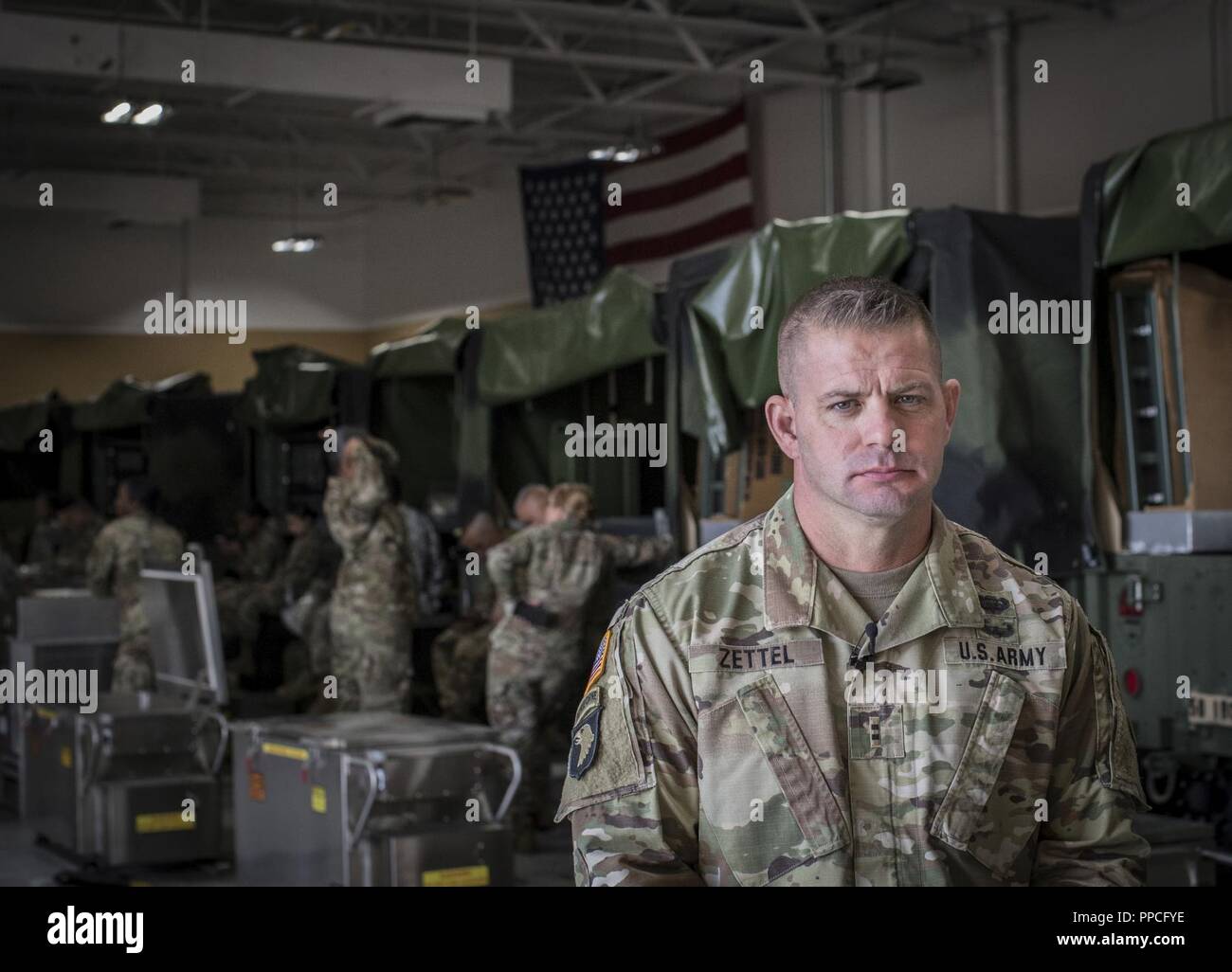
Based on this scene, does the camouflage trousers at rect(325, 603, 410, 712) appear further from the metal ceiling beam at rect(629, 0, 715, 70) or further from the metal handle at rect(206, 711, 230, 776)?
the metal ceiling beam at rect(629, 0, 715, 70)

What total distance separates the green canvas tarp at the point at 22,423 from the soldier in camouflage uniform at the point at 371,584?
321 inches

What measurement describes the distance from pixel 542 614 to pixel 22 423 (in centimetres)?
993

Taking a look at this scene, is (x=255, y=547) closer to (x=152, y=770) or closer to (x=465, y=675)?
(x=465, y=675)

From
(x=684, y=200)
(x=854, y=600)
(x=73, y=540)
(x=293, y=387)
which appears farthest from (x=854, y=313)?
(x=684, y=200)

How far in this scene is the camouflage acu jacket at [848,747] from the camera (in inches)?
84.0

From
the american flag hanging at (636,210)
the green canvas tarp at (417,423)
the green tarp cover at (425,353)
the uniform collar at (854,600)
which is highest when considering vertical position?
the american flag hanging at (636,210)

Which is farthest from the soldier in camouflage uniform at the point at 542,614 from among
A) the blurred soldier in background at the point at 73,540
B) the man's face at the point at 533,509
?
the blurred soldier in background at the point at 73,540

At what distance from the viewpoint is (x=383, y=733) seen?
563 centimetres

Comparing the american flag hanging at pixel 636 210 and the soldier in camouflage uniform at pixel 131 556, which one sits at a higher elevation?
the american flag hanging at pixel 636 210

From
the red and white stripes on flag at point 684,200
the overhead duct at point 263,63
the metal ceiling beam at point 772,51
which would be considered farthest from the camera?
the red and white stripes on flag at point 684,200

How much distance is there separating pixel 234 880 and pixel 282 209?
1741 centimetres

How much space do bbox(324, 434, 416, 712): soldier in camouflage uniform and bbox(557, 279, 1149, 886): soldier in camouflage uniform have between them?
5.75m

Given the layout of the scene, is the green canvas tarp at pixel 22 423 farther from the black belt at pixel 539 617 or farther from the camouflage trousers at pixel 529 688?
the black belt at pixel 539 617
